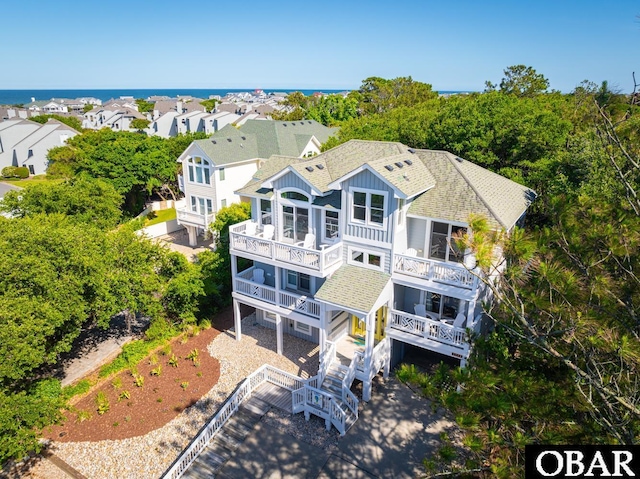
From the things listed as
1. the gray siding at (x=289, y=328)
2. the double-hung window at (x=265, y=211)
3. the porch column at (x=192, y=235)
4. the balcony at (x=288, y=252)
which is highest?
the double-hung window at (x=265, y=211)

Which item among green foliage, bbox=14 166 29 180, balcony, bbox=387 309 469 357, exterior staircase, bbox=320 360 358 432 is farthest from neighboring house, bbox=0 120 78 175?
balcony, bbox=387 309 469 357

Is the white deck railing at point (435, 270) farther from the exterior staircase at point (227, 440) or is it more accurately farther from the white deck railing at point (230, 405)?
the exterior staircase at point (227, 440)

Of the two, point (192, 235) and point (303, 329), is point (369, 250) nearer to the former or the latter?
point (303, 329)

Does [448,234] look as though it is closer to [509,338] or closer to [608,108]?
[509,338]

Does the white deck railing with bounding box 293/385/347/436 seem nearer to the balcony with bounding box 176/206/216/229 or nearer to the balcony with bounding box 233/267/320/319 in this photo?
the balcony with bounding box 233/267/320/319

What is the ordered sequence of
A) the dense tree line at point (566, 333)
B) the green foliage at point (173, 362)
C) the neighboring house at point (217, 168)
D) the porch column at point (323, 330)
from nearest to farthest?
the dense tree line at point (566, 333) → the porch column at point (323, 330) → the green foliage at point (173, 362) → the neighboring house at point (217, 168)

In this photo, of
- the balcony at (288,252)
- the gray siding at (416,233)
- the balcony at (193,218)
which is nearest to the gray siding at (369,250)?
the balcony at (288,252)
